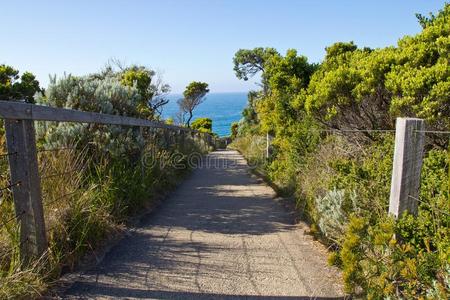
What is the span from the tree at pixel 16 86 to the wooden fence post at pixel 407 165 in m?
9.68

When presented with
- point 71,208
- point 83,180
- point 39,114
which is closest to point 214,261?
point 71,208

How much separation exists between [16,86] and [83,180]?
867 cm

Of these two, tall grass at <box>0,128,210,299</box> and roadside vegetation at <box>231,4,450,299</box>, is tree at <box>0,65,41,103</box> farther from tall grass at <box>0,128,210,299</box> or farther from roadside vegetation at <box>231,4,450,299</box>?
roadside vegetation at <box>231,4,450,299</box>

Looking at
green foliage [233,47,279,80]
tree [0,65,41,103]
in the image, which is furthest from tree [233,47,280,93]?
tree [0,65,41,103]

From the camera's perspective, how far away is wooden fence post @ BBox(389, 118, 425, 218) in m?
3.44

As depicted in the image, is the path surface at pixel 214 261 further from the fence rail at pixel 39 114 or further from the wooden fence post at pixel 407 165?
the fence rail at pixel 39 114

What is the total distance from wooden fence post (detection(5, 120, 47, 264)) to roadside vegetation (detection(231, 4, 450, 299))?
2474mm

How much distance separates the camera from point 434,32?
424 cm

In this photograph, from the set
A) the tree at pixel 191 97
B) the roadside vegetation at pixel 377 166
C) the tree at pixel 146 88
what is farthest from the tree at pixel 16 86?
the tree at pixel 191 97

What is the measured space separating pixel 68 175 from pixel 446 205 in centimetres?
367

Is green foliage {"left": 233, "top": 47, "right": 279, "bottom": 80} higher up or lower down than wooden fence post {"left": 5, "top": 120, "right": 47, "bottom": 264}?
higher up

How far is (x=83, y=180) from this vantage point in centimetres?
495

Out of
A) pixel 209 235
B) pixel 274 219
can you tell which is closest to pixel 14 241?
pixel 209 235

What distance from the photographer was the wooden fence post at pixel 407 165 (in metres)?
3.44
